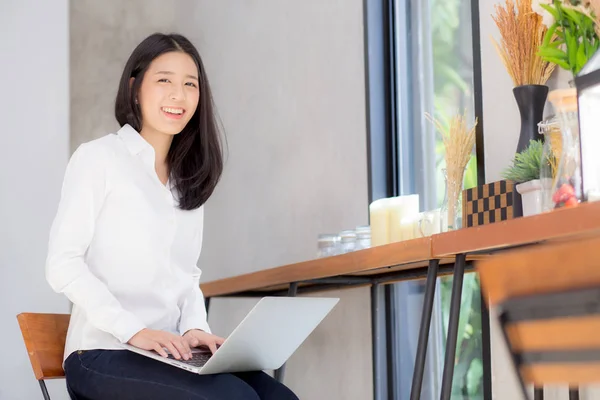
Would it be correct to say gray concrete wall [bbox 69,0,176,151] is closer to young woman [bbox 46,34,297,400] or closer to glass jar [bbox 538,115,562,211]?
young woman [bbox 46,34,297,400]

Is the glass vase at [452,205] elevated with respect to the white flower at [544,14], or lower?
lower

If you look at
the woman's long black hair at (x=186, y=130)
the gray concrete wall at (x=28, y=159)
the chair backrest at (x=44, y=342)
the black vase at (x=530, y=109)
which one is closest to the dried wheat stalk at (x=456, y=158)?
the black vase at (x=530, y=109)

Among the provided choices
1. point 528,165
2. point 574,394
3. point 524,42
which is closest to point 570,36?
point 524,42

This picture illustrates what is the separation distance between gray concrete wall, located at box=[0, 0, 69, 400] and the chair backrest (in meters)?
1.34

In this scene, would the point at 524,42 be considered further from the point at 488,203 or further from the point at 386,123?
the point at 386,123

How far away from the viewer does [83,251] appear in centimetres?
177

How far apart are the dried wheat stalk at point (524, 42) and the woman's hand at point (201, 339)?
101 cm

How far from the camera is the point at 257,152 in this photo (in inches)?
154

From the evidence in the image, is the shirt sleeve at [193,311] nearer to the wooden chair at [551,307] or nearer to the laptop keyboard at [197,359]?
the laptop keyboard at [197,359]

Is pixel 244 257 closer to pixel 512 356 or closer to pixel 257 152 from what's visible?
pixel 257 152

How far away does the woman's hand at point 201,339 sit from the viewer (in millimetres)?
1804

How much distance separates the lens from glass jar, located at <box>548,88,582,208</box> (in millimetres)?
1587

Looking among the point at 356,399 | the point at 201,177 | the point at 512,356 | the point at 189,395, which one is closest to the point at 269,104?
the point at 356,399

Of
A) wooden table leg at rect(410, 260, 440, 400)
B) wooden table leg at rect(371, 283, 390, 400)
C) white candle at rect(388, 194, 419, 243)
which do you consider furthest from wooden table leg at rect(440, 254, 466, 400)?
wooden table leg at rect(371, 283, 390, 400)
